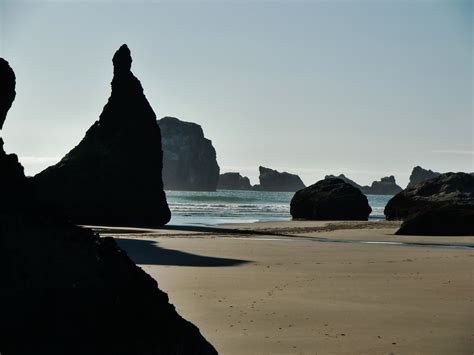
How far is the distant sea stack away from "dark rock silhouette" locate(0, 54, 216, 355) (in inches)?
1478

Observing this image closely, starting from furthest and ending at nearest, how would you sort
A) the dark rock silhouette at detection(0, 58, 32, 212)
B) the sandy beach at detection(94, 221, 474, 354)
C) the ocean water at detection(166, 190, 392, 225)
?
1. the ocean water at detection(166, 190, 392, 225)
2. the sandy beach at detection(94, 221, 474, 354)
3. the dark rock silhouette at detection(0, 58, 32, 212)

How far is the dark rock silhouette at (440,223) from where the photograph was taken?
30953 mm

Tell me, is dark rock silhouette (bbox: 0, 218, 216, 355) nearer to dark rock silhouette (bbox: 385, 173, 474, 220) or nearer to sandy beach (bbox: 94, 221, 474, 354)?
sandy beach (bbox: 94, 221, 474, 354)

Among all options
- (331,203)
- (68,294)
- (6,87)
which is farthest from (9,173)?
(331,203)

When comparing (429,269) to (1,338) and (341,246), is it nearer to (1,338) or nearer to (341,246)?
(341,246)

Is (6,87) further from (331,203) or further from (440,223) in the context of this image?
(331,203)

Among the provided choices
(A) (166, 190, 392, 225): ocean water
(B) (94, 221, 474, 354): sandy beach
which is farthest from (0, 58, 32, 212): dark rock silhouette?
(A) (166, 190, 392, 225): ocean water

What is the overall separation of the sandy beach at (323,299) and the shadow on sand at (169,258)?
0.03 m

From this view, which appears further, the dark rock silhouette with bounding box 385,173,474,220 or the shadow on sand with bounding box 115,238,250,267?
the dark rock silhouette with bounding box 385,173,474,220

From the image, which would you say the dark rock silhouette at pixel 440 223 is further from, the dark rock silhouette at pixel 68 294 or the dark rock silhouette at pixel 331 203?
the dark rock silhouette at pixel 68 294

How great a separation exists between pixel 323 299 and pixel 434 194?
38120mm

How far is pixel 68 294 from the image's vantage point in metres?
5.71

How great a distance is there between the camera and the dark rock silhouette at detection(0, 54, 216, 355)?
5.44 meters

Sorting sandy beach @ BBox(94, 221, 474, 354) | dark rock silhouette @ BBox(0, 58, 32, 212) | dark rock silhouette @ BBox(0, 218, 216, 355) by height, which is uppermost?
dark rock silhouette @ BBox(0, 58, 32, 212)
